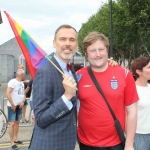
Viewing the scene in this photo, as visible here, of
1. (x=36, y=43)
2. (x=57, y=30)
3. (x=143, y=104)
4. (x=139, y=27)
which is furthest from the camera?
(x=139, y=27)

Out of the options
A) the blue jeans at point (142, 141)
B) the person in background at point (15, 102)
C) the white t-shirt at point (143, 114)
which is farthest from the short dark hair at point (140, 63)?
the person in background at point (15, 102)

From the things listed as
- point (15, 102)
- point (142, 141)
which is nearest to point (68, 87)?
point (142, 141)

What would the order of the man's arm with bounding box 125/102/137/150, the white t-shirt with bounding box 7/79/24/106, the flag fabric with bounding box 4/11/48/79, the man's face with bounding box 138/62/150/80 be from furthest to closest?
the white t-shirt with bounding box 7/79/24/106
the man's face with bounding box 138/62/150/80
the flag fabric with bounding box 4/11/48/79
the man's arm with bounding box 125/102/137/150

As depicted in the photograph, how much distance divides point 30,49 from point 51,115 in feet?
3.01

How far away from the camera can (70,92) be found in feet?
6.48

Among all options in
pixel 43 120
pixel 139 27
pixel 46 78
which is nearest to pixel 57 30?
pixel 46 78

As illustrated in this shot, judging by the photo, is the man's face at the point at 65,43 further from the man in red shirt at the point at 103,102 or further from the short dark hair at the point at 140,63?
the short dark hair at the point at 140,63

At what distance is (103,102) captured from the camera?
2342 millimetres

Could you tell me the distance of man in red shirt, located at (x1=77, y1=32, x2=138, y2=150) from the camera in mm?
2346

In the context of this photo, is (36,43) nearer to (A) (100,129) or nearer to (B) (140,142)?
(A) (100,129)

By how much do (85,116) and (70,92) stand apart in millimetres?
533

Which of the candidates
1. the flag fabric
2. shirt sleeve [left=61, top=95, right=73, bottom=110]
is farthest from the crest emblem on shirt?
the flag fabric

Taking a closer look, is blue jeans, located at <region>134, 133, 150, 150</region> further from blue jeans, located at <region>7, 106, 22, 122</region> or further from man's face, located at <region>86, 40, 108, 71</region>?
blue jeans, located at <region>7, 106, 22, 122</region>

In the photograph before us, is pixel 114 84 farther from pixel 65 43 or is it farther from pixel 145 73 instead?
pixel 145 73
